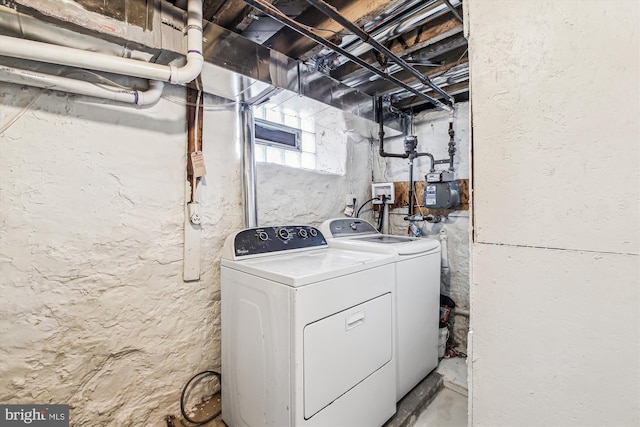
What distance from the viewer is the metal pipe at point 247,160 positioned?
188cm

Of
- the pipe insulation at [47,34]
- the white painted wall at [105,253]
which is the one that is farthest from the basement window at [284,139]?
the pipe insulation at [47,34]

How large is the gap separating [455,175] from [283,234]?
169cm

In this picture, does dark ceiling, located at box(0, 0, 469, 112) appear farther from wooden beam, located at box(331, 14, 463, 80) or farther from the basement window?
the basement window

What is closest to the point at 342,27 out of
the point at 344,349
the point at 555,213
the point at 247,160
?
the point at 247,160

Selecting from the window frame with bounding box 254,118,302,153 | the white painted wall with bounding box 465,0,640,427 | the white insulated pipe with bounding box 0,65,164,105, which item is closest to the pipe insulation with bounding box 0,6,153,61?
the white insulated pipe with bounding box 0,65,164,105

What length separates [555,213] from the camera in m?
0.52

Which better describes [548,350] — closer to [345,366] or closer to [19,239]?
[345,366]

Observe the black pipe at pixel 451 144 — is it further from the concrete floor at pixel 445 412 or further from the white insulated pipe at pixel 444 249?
the concrete floor at pixel 445 412

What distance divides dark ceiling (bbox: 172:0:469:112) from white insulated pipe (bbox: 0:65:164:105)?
46cm

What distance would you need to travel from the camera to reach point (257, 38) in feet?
5.72

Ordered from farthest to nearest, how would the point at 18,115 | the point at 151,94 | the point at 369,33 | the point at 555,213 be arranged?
the point at 369,33, the point at 151,94, the point at 18,115, the point at 555,213

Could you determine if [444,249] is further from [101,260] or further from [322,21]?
[101,260]

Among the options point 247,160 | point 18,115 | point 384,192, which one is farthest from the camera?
point 384,192

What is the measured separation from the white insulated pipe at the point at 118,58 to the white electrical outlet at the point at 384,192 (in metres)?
2.08
